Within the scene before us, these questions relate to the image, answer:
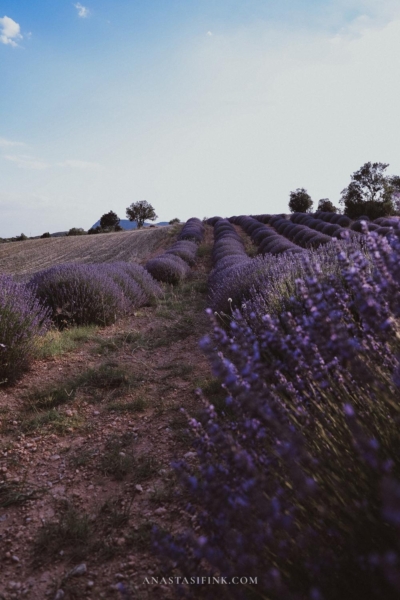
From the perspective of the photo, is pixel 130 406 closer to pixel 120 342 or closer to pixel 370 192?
pixel 120 342

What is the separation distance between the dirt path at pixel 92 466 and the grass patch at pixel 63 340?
3.6 inches

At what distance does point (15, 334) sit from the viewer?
4.00m

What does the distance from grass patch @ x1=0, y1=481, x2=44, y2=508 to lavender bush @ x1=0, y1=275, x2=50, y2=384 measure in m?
1.40

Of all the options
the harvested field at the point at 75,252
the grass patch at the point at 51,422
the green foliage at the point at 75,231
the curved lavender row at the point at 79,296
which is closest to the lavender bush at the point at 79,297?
the curved lavender row at the point at 79,296

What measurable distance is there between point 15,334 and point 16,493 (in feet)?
6.38

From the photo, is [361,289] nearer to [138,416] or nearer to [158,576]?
[158,576]

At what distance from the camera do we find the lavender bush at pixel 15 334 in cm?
386

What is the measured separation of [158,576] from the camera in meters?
1.77

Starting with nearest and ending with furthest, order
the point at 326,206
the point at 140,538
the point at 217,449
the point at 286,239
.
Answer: the point at 217,449
the point at 140,538
the point at 286,239
the point at 326,206

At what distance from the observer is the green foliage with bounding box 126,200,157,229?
1800 inches

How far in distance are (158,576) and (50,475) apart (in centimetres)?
116

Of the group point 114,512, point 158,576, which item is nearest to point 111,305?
point 114,512

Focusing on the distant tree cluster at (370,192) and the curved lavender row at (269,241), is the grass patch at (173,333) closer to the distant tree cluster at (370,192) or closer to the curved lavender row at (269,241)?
the curved lavender row at (269,241)

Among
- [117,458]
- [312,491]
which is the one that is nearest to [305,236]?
[117,458]
